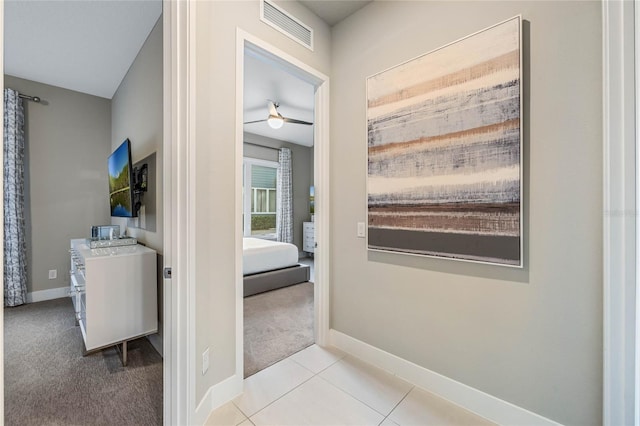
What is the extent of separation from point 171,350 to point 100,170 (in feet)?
12.3

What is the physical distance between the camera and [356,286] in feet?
7.45

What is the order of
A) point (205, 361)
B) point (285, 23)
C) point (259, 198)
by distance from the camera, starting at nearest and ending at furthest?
point (205, 361) → point (285, 23) → point (259, 198)

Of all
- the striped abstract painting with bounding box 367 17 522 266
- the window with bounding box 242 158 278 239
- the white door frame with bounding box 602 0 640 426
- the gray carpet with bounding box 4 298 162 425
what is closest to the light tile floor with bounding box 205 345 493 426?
the gray carpet with bounding box 4 298 162 425

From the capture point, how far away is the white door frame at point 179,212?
1.41 m

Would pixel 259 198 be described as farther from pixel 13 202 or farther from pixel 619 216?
pixel 619 216

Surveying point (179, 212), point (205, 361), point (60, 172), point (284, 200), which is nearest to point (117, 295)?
point (205, 361)

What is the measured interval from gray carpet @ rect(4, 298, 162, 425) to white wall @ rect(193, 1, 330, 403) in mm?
552

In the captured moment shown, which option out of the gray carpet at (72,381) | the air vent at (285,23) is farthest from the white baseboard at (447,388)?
the air vent at (285,23)

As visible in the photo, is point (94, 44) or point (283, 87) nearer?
point (94, 44)

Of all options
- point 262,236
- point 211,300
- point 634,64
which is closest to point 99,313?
point 211,300

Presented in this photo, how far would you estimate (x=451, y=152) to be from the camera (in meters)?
1.70

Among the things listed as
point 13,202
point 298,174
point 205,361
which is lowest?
point 205,361

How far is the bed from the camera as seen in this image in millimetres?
3766

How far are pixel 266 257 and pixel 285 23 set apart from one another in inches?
112
